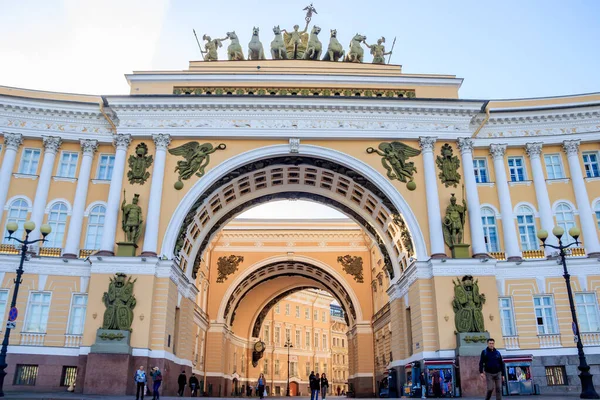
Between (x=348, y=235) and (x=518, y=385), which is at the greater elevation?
(x=348, y=235)

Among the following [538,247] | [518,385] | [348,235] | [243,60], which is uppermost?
[243,60]

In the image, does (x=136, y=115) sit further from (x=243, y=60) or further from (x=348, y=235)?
(x=348, y=235)

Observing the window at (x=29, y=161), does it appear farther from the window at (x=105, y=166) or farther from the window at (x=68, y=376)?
the window at (x=68, y=376)

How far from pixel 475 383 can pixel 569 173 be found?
1284 cm

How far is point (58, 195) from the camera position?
27047 millimetres

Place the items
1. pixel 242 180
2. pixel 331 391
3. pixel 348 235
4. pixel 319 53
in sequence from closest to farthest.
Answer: pixel 242 180
pixel 319 53
pixel 348 235
pixel 331 391

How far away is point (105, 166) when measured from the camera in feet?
91.5

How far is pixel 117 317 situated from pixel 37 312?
4.59 m

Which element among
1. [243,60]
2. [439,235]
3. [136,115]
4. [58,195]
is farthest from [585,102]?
[58,195]

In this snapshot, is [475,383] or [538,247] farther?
[538,247]

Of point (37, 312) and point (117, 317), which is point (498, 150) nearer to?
point (117, 317)

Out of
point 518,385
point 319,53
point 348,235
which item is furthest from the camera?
point 348,235

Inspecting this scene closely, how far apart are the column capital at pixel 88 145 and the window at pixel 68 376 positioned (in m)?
10.7

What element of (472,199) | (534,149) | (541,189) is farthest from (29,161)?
(541,189)
